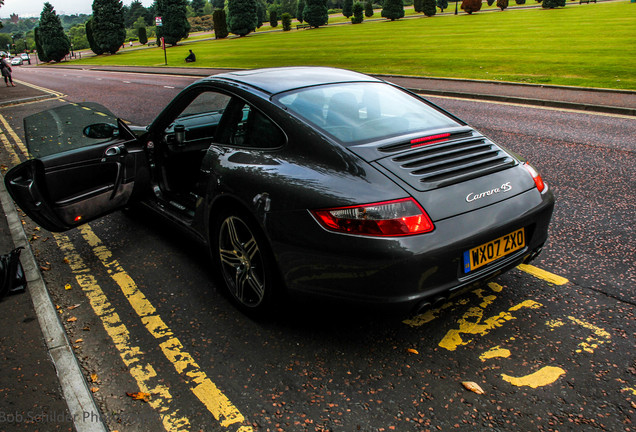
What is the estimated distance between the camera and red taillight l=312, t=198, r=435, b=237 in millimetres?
2500

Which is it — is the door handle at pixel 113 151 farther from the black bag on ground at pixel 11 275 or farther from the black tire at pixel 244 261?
the black tire at pixel 244 261

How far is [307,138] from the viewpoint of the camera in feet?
9.68

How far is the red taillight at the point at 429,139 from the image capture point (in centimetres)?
300

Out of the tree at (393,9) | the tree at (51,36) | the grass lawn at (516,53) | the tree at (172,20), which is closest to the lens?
the grass lawn at (516,53)

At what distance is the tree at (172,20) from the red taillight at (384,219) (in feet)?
212

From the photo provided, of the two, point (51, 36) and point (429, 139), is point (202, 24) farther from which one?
point (429, 139)

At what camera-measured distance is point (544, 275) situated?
11.9ft

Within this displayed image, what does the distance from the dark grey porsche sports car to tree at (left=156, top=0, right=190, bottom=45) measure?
6275 cm

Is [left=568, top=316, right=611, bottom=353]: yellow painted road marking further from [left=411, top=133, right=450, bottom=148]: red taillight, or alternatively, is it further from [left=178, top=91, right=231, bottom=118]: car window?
[left=178, top=91, right=231, bottom=118]: car window

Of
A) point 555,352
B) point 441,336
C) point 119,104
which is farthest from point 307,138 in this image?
point 119,104

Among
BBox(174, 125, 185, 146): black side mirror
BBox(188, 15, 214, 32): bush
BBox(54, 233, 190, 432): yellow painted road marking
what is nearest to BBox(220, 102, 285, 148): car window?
BBox(174, 125, 185, 146): black side mirror

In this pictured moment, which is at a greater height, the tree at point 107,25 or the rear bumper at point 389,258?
the tree at point 107,25

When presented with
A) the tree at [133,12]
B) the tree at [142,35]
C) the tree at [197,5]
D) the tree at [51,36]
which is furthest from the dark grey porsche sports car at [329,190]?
the tree at [133,12]

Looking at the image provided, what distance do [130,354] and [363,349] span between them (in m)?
1.43
